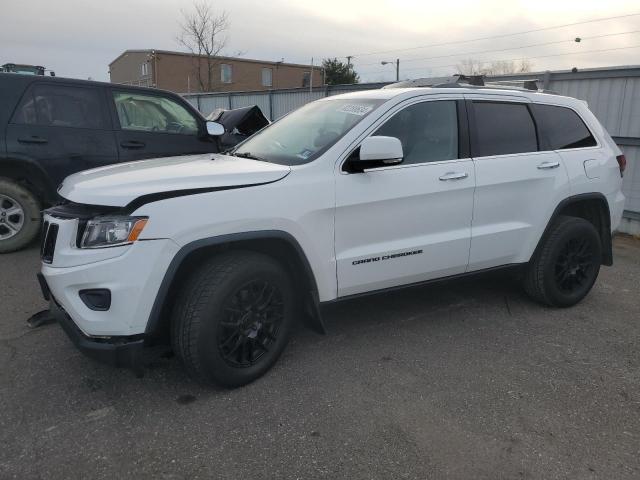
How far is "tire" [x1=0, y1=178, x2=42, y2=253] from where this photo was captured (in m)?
5.60

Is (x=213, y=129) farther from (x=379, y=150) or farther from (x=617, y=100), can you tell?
(x=617, y=100)

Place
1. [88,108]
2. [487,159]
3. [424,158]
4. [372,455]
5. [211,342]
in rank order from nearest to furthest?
[372,455] < [211,342] < [424,158] < [487,159] < [88,108]

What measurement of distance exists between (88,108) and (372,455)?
497 centimetres

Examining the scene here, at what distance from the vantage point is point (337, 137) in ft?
11.0

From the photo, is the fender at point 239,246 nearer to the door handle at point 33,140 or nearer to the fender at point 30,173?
the fender at point 30,173

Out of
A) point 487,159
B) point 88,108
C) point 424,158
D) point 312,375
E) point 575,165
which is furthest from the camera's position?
point 88,108

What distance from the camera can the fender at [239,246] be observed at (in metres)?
2.73

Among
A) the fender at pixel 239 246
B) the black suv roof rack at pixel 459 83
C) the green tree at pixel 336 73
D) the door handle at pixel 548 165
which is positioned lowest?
the fender at pixel 239 246

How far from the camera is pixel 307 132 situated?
3.72 meters

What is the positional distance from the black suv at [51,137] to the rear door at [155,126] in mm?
12

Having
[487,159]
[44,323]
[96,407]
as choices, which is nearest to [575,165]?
[487,159]

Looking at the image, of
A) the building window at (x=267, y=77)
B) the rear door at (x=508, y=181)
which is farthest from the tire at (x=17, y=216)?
the building window at (x=267, y=77)

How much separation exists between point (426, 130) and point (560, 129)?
1.42m

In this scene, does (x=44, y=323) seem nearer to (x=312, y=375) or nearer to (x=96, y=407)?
(x=96, y=407)
